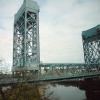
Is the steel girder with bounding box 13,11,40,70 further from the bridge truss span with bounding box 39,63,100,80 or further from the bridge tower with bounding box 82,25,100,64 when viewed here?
the bridge tower with bounding box 82,25,100,64

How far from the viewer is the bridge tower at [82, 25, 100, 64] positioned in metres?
108

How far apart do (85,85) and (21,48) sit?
34093 millimetres

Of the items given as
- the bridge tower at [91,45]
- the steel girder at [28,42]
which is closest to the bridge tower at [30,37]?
the steel girder at [28,42]

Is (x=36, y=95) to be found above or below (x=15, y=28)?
below

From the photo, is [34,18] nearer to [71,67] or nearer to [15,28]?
[15,28]

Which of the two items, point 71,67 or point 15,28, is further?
point 71,67

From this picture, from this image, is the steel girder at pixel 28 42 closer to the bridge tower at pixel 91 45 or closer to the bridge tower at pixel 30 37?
the bridge tower at pixel 30 37

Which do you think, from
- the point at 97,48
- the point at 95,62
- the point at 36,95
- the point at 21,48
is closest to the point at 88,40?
the point at 97,48

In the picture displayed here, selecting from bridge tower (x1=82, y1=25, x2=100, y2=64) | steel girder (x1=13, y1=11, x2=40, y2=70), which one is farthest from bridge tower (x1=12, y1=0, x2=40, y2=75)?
bridge tower (x1=82, y1=25, x2=100, y2=64)

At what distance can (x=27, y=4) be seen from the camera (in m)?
80.6

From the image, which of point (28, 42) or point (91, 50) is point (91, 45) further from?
point (28, 42)

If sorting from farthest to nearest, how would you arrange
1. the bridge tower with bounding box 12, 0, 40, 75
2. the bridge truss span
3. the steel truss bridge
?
the bridge truss span < the bridge tower with bounding box 12, 0, 40, 75 < the steel truss bridge

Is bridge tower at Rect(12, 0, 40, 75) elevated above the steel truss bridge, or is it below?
above

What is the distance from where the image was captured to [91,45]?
114m
